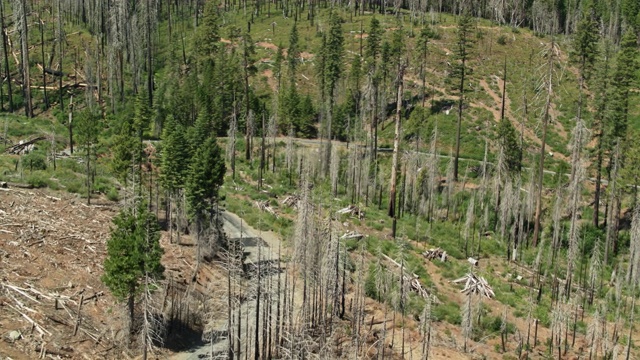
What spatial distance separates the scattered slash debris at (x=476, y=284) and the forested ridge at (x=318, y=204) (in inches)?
12.7

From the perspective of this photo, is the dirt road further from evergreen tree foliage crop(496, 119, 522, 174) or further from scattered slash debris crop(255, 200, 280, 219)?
evergreen tree foliage crop(496, 119, 522, 174)

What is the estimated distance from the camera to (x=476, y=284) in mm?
41125

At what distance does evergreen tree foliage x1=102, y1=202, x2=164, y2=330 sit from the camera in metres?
29.6

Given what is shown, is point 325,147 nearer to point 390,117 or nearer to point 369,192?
point 369,192

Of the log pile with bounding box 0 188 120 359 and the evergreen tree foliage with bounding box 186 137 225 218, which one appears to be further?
the evergreen tree foliage with bounding box 186 137 225 218

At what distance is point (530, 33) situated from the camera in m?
118

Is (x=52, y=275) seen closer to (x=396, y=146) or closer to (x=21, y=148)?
(x=21, y=148)

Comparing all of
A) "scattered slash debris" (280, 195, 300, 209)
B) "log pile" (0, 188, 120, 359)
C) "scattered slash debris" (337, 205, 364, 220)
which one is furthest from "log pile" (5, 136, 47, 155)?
"scattered slash debris" (337, 205, 364, 220)

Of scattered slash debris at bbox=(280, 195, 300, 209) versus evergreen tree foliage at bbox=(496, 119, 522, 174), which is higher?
evergreen tree foliage at bbox=(496, 119, 522, 174)

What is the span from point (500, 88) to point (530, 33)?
32306 millimetres

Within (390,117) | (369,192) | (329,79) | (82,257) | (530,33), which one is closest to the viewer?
(82,257)

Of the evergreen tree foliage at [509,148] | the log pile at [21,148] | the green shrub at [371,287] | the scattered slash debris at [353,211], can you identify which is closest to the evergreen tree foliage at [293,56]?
the evergreen tree foliage at [509,148]

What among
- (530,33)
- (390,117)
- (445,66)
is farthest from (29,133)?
(530,33)

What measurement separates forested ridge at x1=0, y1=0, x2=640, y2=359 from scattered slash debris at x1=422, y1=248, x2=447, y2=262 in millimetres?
145
